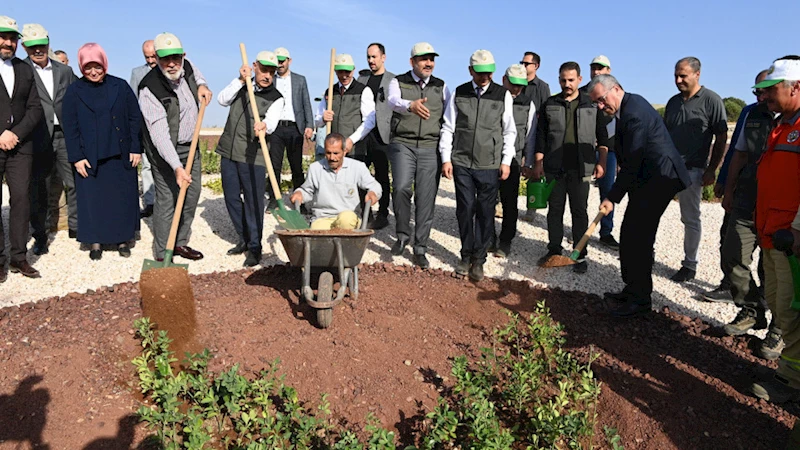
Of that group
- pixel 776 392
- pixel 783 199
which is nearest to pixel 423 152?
pixel 783 199

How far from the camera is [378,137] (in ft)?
24.3

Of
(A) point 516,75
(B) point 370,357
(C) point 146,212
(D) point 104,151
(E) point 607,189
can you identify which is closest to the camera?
(B) point 370,357

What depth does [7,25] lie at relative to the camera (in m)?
5.48

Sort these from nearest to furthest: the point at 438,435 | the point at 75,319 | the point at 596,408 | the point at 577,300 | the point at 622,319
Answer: the point at 438,435
the point at 596,408
the point at 75,319
the point at 622,319
the point at 577,300

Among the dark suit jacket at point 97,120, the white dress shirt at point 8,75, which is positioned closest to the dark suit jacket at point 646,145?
the dark suit jacket at point 97,120

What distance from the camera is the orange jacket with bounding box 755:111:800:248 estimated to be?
3250 mm

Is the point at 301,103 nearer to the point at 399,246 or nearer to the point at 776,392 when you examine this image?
the point at 399,246

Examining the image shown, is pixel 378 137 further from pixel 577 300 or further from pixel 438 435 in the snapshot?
pixel 438 435

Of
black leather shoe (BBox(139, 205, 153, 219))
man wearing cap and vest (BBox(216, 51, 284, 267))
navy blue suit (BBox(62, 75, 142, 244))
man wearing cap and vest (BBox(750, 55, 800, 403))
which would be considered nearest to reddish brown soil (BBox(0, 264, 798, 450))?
man wearing cap and vest (BBox(750, 55, 800, 403))

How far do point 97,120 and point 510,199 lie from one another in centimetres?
470

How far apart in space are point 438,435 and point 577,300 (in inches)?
117

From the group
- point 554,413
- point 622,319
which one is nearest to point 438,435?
point 554,413

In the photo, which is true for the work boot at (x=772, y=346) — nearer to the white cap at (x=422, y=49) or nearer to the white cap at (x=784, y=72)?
the white cap at (x=784, y=72)

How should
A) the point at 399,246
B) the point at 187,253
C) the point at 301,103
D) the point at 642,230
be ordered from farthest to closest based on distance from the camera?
the point at 301,103 → the point at 399,246 → the point at 187,253 → the point at 642,230
